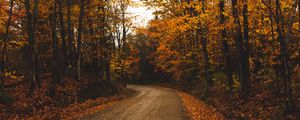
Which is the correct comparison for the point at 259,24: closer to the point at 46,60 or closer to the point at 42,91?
the point at 42,91

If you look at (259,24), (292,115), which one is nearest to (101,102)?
(259,24)

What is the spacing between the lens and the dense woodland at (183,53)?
1321 centimetres

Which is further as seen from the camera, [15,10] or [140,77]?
[140,77]

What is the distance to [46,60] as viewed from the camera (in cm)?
2939

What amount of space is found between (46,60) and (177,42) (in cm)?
1491

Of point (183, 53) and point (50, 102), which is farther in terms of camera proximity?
point (183, 53)

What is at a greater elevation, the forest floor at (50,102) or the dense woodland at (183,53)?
the dense woodland at (183,53)

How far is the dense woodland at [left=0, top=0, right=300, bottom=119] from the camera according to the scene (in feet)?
43.3

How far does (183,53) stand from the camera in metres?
33.8

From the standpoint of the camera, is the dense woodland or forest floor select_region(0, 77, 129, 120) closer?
the dense woodland

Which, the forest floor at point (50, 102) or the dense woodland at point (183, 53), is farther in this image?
the forest floor at point (50, 102)

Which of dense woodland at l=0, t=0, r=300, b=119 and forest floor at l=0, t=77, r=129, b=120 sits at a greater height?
dense woodland at l=0, t=0, r=300, b=119

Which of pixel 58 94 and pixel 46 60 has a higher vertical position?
pixel 46 60

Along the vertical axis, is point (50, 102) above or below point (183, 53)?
below
